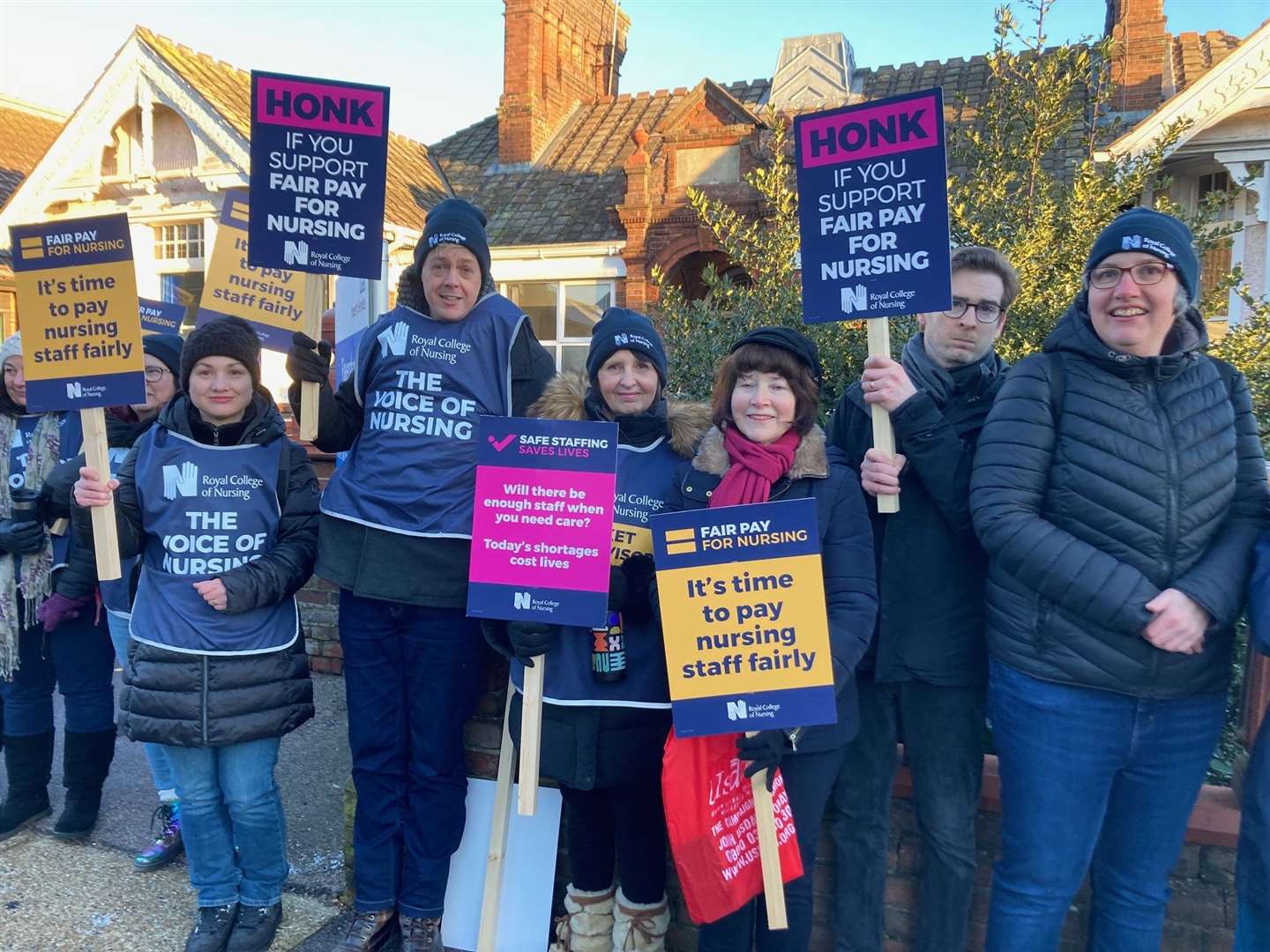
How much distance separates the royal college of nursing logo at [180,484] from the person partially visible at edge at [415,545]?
1.30 feet

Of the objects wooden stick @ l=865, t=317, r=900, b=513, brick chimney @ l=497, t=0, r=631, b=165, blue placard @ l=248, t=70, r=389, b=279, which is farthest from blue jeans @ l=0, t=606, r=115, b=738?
brick chimney @ l=497, t=0, r=631, b=165

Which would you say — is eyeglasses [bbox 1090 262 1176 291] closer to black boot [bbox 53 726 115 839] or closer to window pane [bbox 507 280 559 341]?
black boot [bbox 53 726 115 839]

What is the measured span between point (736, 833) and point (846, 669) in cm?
51

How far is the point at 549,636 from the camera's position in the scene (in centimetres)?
235

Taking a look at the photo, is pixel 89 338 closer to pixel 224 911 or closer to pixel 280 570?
pixel 280 570

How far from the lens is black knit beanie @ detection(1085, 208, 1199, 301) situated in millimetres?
2094

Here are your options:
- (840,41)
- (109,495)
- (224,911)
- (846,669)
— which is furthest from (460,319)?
(840,41)

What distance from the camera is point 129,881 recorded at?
328cm

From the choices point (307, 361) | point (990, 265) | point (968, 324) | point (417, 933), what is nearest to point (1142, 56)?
point (990, 265)

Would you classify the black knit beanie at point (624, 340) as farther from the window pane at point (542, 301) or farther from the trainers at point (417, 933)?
the window pane at point (542, 301)

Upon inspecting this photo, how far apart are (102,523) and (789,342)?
205cm

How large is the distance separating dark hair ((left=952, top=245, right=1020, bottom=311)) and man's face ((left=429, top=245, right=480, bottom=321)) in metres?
1.43

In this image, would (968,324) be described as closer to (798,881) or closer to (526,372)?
(526,372)

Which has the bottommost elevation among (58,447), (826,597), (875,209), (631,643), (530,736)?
(530,736)
